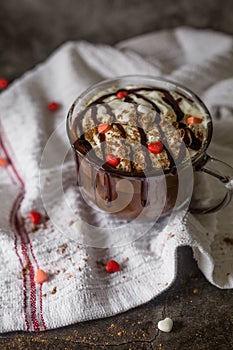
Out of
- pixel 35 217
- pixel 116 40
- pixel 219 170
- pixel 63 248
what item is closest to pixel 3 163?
pixel 35 217

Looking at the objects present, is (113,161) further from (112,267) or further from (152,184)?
(112,267)

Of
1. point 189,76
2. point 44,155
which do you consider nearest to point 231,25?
point 189,76

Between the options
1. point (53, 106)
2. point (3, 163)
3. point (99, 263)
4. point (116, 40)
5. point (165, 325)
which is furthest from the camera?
point (116, 40)

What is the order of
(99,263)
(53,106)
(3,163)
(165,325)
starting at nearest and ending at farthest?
(165,325)
(99,263)
(3,163)
(53,106)

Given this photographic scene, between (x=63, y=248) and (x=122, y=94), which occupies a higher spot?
(x=122, y=94)

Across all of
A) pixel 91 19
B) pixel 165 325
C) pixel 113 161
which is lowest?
pixel 165 325

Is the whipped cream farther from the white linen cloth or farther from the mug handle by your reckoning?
the white linen cloth

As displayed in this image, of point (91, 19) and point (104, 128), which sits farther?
point (91, 19)
